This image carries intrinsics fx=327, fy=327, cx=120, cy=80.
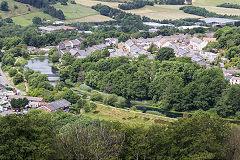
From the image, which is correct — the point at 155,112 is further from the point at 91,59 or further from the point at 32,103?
the point at 91,59

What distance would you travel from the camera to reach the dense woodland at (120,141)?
1576 centimetres

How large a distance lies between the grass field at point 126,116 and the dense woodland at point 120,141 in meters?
11.6

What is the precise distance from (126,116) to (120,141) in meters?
14.4

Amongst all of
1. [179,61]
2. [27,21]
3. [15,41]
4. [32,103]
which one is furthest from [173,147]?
[27,21]

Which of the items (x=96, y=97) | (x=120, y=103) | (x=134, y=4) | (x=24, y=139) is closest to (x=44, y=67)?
(x=96, y=97)

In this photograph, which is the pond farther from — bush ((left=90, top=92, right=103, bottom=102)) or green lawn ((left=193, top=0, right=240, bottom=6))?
green lawn ((left=193, top=0, right=240, bottom=6))

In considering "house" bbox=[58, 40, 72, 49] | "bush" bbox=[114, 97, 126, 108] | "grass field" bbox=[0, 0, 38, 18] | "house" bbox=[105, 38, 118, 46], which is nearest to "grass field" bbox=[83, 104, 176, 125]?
"bush" bbox=[114, 97, 126, 108]

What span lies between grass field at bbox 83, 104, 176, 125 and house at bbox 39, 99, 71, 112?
7.31 feet

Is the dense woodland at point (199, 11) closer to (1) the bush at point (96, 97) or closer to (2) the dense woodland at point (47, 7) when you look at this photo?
(2) the dense woodland at point (47, 7)

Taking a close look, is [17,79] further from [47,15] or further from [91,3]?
[91,3]

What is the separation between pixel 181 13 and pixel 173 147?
73905mm

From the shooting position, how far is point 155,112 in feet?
110

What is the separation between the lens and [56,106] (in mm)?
31391

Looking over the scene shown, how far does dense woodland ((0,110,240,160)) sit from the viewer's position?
15759 mm
